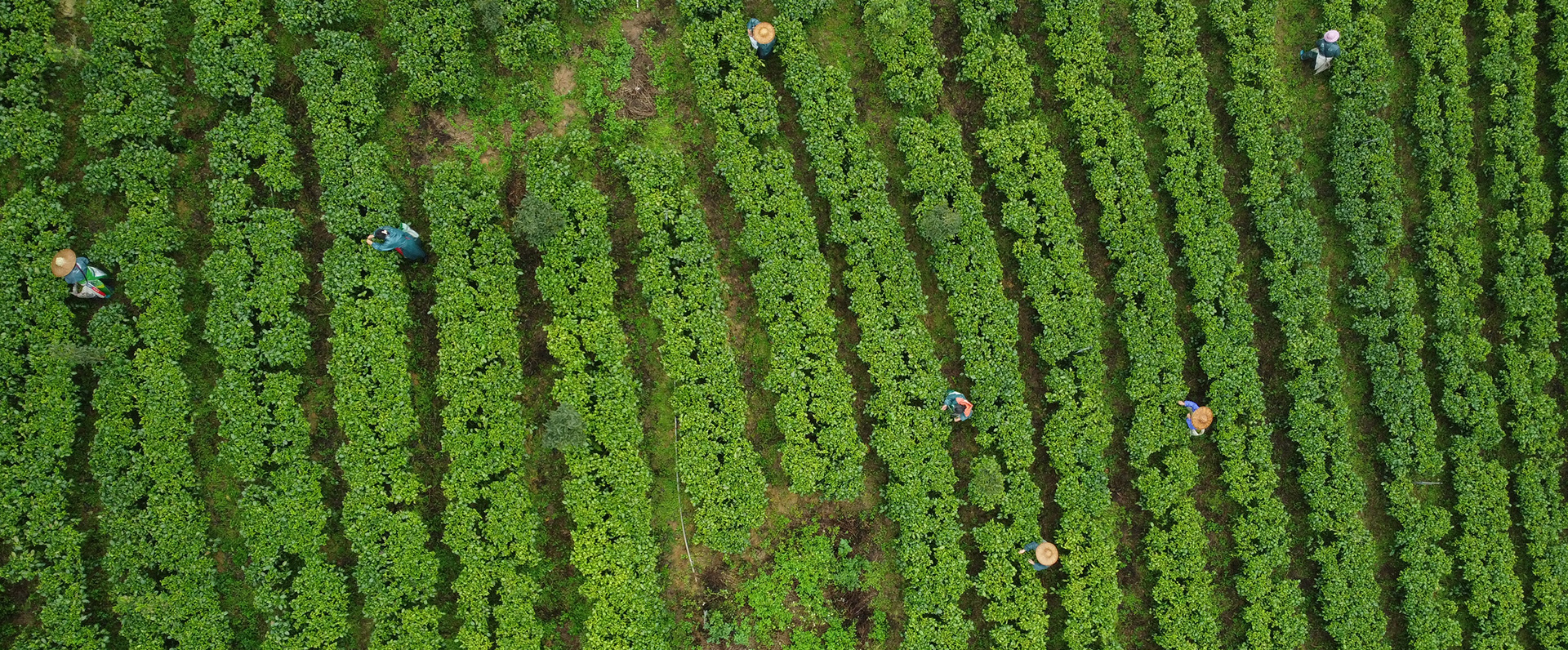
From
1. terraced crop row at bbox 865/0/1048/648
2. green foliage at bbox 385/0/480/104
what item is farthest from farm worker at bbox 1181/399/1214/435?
green foliage at bbox 385/0/480/104

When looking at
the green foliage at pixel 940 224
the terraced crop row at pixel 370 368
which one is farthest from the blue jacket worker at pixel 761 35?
the terraced crop row at pixel 370 368

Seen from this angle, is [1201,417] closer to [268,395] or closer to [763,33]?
[763,33]

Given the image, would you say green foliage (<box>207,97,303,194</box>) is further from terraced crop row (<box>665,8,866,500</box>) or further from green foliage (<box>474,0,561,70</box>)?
terraced crop row (<box>665,8,866,500</box>)

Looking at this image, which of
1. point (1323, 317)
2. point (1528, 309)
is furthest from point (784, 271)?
point (1528, 309)

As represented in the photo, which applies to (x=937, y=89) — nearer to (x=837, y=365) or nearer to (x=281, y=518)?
(x=837, y=365)

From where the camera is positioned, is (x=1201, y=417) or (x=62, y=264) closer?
(x=62, y=264)

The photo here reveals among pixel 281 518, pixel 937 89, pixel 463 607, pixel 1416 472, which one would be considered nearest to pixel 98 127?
pixel 281 518
